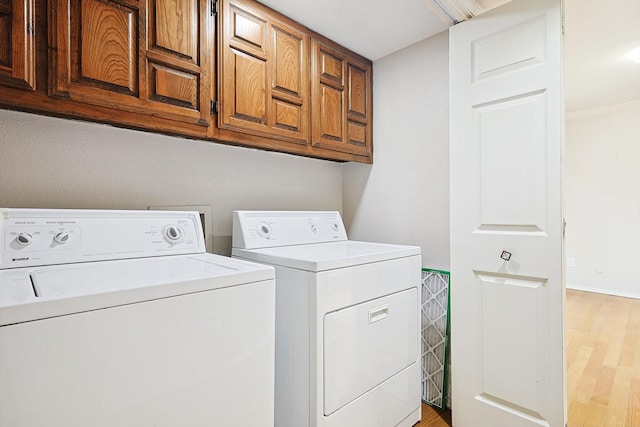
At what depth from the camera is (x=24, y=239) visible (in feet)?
3.65

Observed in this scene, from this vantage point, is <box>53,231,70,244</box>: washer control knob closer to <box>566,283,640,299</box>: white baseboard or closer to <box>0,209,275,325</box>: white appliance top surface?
<box>0,209,275,325</box>: white appliance top surface

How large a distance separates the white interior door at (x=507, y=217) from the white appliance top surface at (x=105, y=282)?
3.70 ft

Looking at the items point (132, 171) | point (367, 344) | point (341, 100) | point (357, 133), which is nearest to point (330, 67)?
point (341, 100)

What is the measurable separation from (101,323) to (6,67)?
824 mm

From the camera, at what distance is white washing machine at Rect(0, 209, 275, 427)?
0.71 metres

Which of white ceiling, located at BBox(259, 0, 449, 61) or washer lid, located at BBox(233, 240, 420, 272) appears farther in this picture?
white ceiling, located at BBox(259, 0, 449, 61)

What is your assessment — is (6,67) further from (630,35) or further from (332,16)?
(630,35)

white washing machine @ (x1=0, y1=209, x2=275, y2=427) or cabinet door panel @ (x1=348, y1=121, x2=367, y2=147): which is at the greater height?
cabinet door panel @ (x1=348, y1=121, x2=367, y2=147)

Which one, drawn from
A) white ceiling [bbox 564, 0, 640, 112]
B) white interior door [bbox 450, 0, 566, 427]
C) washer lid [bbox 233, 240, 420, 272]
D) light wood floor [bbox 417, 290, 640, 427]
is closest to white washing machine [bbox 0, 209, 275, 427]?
washer lid [bbox 233, 240, 420, 272]

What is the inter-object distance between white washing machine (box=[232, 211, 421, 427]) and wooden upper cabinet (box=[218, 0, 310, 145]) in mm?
465

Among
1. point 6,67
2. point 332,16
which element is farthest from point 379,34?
point 6,67

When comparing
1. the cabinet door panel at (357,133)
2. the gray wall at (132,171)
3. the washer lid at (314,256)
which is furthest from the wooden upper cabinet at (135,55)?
the cabinet door panel at (357,133)

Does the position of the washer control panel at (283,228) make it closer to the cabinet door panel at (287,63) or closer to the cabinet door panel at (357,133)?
the cabinet door panel at (357,133)

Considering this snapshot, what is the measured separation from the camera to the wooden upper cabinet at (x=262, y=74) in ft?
4.92
